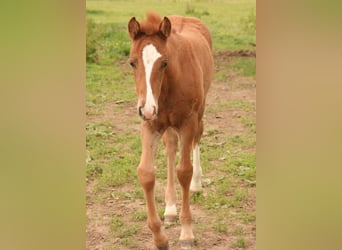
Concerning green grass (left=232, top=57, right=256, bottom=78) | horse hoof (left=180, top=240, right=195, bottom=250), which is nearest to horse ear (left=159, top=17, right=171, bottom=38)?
horse hoof (left=180, top=240, right=195, bottom=250)

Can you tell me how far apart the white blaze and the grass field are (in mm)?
535

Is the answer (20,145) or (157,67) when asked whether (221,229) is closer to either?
(157,67)

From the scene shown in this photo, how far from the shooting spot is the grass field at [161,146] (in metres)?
4.06

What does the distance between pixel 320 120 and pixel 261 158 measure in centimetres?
20

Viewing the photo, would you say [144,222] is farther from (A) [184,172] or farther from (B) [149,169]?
(B) [149,169]

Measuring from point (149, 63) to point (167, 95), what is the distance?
20.0 inches

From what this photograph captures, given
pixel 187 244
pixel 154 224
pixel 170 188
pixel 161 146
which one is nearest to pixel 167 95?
pixel 154 224

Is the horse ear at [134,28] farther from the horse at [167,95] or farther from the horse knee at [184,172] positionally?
the horse knee at [184,172]

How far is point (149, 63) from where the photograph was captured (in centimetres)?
305

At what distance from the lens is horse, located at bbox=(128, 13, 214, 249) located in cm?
307

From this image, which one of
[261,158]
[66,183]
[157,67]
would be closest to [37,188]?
[66,183]

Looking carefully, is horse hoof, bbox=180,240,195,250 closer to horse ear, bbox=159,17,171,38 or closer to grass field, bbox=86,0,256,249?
grass field, bbox=86,0,256,249

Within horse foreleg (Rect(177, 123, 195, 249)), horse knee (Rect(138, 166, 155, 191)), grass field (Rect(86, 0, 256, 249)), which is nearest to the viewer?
Answer: horse knee (Rect(138, 166, 155, 191))

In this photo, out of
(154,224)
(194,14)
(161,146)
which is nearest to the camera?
(154,224)
